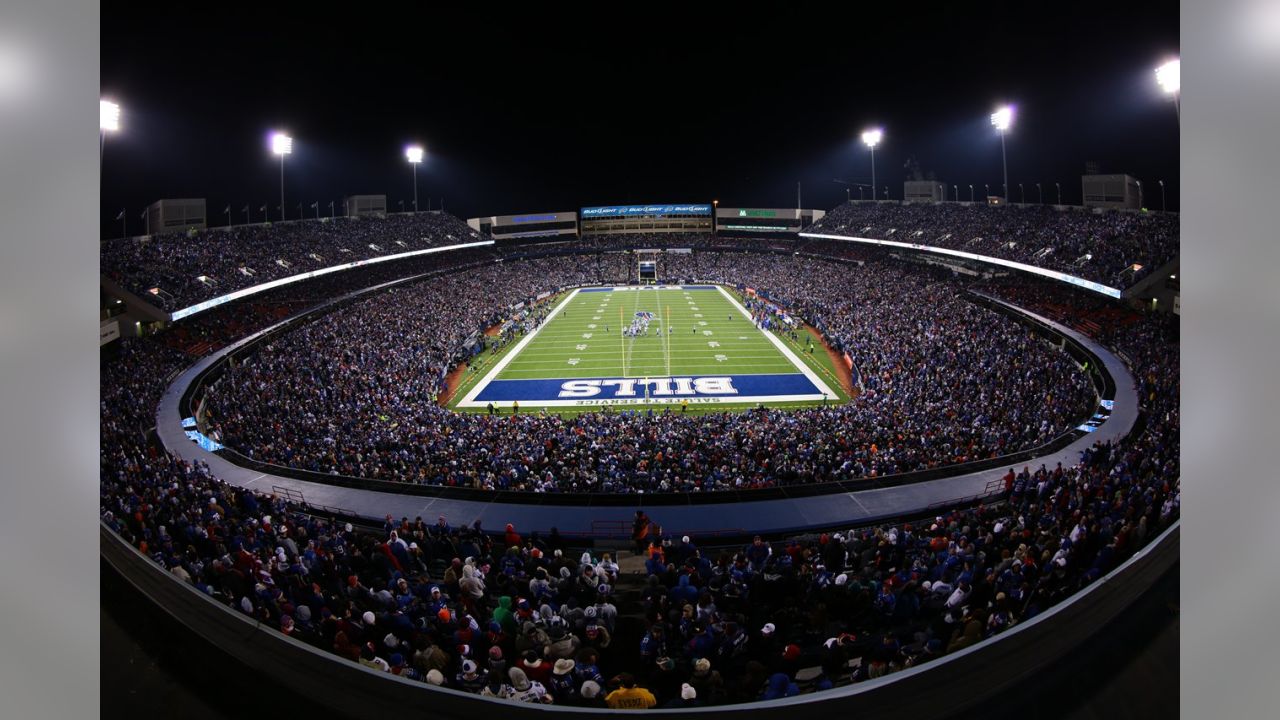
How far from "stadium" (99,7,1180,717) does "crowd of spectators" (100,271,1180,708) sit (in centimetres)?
4

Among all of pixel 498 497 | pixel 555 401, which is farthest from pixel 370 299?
pixel 498 497

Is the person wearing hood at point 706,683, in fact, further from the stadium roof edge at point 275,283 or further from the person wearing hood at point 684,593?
the stadium roof edge at point 275,283

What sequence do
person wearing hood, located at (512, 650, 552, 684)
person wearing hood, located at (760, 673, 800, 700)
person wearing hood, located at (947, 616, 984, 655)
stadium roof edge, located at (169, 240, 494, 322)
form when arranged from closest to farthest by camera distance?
person wearing hood, located at (760, 673, 800, 700) < person wearing hood, located at (947, 616, 984, 655) < person wearing hood, located at (512, 650, 552, 684) < stadium roof edge, located at (169, 240, 494, 322)

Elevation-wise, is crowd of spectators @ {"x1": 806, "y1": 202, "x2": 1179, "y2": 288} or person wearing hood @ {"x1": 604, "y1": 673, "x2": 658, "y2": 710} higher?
crowd of spectators @ {"x1": 806, "y1": 202, "x2": 1179, "y2": 288}

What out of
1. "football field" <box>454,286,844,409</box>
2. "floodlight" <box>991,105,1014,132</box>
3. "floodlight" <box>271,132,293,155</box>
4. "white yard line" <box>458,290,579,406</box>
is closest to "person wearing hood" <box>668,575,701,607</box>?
"football field" <box>454,286,844,409</box>

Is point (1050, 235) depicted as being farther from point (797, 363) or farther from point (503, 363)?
point (503, 363)

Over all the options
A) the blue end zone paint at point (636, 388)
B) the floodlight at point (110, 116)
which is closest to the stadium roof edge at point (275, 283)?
the floodlight at point (110, 116)

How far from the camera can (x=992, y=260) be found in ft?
109

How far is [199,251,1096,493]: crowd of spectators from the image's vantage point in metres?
12.2

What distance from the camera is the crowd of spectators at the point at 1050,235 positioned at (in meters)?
22.7

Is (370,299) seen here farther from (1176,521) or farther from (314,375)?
(1176,521)

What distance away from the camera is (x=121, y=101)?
23391mm

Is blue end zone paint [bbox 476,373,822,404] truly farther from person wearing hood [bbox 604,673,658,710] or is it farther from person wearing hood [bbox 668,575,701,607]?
person wearing hood [bbox 604,673,658,710]
